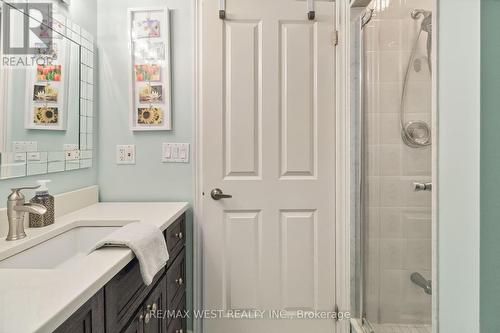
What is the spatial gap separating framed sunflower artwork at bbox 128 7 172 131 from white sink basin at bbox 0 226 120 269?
731 mm

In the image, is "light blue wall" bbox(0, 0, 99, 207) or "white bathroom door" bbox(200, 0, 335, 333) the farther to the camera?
"white bathroom door" bbox(200, 0, 335, 333)

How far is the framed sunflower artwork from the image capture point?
1875mm

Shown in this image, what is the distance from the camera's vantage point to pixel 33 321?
56 cm

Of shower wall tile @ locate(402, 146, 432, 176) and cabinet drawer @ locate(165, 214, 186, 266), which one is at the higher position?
shower wall tile @ locate(402, 146, 432, 176)

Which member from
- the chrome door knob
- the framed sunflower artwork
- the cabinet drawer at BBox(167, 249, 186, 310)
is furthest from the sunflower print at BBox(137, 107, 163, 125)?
the cabinet drawer at BBox(167, 249, 186, 310)

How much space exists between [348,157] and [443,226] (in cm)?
93

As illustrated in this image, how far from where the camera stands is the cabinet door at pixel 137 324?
3.27ft

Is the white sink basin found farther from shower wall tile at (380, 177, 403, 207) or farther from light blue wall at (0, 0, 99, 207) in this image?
shower wall tile at (380, 177, 403, 207)

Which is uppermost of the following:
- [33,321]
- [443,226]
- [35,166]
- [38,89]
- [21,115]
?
[38,89]

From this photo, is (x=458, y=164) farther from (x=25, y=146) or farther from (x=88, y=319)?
(x=25, y=146)

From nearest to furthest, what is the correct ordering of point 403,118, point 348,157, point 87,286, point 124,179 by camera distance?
point 87,286 → point 403,118 → point 348,157 → point 124,179

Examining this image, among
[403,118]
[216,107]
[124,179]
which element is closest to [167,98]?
[216,107]

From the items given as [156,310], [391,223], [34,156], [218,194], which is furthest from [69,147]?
[391,223]

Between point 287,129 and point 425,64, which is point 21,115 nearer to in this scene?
point 287,129
